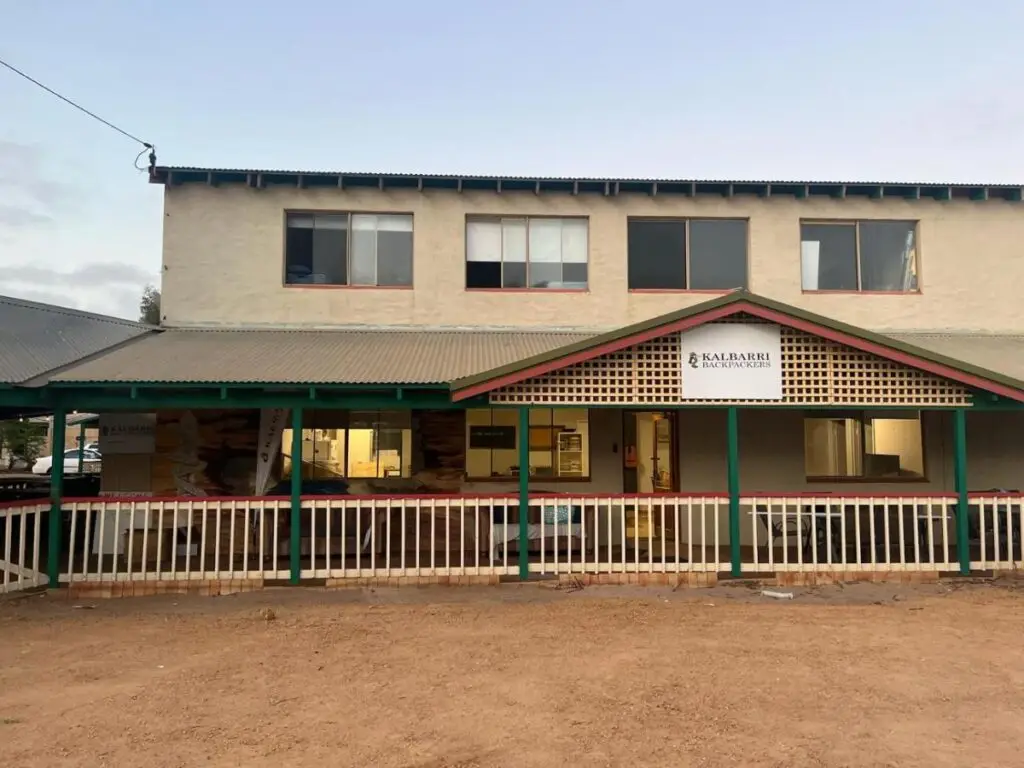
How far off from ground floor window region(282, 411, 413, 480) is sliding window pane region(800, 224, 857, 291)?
7557mm

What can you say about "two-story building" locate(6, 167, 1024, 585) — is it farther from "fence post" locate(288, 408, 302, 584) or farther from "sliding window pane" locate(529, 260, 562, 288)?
"fence post" locate(288, 408, 302, 584)

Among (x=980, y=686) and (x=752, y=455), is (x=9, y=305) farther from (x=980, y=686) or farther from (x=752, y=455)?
(x=980, y=686)

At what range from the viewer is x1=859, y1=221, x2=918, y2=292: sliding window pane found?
12.4 meters

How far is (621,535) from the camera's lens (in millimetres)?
10422

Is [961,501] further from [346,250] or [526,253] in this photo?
[346,250]

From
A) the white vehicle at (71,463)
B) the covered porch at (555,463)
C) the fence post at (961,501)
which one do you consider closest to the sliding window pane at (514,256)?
the covered porch at (555,463)

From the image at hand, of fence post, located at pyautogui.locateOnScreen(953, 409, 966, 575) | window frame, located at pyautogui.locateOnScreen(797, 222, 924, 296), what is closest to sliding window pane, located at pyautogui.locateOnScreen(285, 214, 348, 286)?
window frame, located at pyautogui.locateOnScreen(797, 222, 924, 296)

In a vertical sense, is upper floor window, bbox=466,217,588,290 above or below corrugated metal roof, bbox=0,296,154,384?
above

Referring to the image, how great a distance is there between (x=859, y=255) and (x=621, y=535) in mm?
6757

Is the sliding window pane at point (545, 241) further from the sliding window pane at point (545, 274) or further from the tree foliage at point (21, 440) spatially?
the tree foliage at point (21, 440)

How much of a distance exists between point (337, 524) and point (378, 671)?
14.0 feet

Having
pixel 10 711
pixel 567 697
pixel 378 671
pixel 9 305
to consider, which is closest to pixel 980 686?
pixel 567 697

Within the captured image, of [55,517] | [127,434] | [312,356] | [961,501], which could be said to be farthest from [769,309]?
[127,434]

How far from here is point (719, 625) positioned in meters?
7.05
